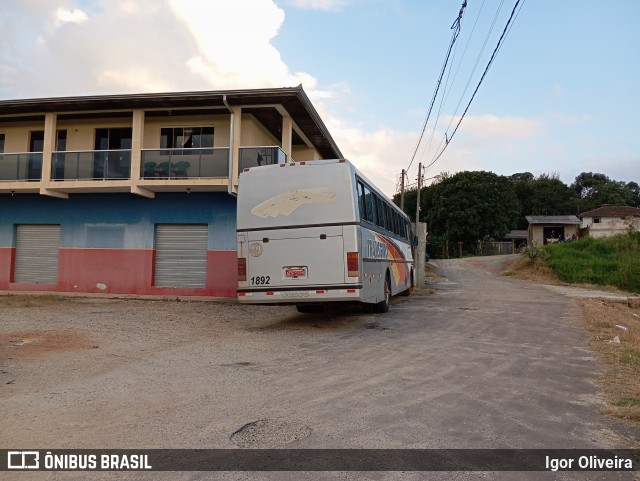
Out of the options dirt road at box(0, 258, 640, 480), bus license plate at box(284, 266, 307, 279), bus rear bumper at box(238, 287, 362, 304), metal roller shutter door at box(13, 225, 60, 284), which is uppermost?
metal roller shutter door at box(13, 225, 60, 284)

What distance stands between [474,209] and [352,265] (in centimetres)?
4553

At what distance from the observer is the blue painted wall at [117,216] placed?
1762cm

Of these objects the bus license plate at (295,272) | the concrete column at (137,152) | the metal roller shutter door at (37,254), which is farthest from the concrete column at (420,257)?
the metal roller shutter door at (37,254)

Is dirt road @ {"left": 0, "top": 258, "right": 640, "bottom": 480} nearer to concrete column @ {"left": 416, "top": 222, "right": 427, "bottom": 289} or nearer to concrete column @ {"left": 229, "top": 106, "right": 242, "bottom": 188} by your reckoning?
concrete column @ {"left": 229, "top": 106, "right": 242, "bottom": 188}

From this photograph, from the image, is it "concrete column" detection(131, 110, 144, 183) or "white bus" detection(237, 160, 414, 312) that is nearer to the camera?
"white bus" detection(237, 160, 414, 312)

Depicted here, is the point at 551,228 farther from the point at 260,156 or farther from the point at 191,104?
the point at 191,104

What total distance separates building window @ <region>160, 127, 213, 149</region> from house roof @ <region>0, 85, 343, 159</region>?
117cm

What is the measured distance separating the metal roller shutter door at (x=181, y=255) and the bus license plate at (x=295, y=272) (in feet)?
27.0

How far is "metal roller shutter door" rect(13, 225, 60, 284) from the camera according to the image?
19.3 m

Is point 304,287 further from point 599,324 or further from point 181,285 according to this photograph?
point 181,285

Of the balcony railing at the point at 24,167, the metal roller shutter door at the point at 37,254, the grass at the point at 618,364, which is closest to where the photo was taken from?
the grass at the point at 618,364

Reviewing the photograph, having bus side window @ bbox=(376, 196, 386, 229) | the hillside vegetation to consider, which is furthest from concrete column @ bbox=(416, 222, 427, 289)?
bus side window @ bbox=(376, 196, 386, 229)

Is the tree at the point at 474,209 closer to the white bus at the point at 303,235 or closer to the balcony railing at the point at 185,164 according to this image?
the balcony railing at the point at 185,164

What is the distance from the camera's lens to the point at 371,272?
11.4 meters
